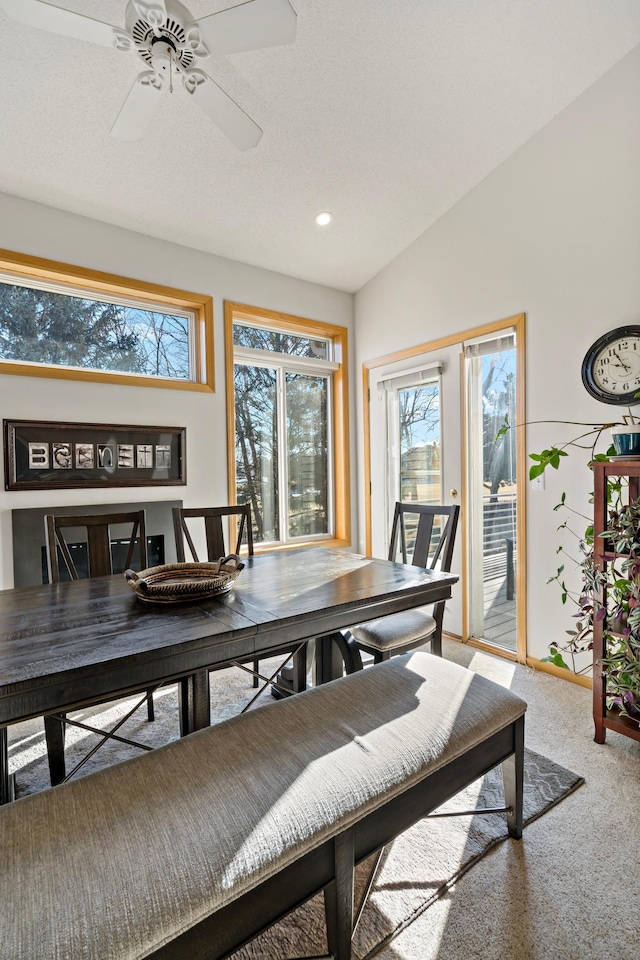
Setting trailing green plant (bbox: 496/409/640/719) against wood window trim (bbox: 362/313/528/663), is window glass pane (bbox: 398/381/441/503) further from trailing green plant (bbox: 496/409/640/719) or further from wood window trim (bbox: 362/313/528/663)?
trailing green plant (bbox: 496/409/640/719)

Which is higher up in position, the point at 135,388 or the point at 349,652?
the point at 135,388

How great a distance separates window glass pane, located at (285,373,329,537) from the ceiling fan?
2433mm

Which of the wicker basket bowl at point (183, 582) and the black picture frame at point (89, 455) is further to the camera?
the black picture frame at point (89, 455)

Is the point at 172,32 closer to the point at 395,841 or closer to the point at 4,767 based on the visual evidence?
the point at 4,767

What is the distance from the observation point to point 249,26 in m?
1.54

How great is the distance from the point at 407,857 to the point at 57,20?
9.41 feet

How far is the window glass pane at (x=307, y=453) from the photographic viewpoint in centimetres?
411

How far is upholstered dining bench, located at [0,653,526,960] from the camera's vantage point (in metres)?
0.80

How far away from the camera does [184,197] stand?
2918mm

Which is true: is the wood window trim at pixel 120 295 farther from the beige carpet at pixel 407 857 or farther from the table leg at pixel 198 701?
the table leg at pixel 198 701

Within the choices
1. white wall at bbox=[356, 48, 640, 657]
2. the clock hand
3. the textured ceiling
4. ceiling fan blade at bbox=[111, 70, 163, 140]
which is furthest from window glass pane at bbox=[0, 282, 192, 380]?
the clock hand

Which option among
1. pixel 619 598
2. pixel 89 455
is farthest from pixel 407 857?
pixel 89 455

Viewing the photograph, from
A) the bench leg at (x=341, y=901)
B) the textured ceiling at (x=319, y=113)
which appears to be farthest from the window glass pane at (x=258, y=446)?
the bench leg at (x=341, y=901)

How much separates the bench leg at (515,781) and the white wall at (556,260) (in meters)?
1.40
